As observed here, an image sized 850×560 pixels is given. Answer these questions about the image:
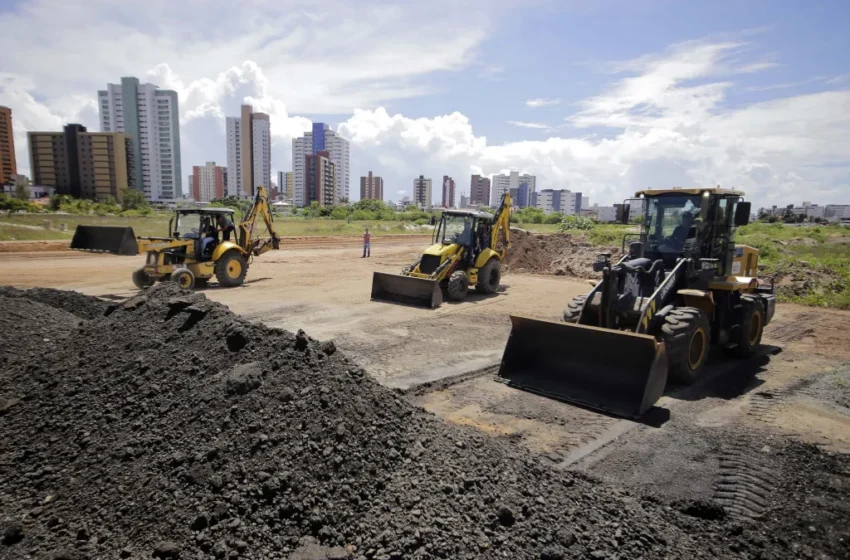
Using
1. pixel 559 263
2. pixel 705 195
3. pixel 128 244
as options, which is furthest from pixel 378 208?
pixel 705 195

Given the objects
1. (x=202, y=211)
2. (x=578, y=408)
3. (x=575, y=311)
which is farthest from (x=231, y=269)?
(x=578, y=408)

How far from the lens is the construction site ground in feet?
15.4

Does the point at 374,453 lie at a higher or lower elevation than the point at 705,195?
lower

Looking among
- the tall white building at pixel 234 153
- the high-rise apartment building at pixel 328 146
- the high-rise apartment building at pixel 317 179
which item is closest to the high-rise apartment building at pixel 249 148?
the tall white building at pixel 234 153

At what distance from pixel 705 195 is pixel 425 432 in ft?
19.0

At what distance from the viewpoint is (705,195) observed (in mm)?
7805

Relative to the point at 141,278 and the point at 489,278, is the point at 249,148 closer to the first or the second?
the point at 141,278

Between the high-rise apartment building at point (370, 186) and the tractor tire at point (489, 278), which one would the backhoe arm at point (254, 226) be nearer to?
the tractor tire at point (489, 278)

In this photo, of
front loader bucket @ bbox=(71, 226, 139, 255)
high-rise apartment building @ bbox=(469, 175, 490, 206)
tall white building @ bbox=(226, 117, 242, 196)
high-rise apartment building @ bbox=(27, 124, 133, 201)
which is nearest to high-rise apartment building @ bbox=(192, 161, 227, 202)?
tall white building @ bbox=(226, 117, 242, 196)

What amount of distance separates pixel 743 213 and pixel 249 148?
11547 centimetres

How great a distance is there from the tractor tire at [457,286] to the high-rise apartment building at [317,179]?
90.2m

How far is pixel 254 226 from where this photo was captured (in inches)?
636

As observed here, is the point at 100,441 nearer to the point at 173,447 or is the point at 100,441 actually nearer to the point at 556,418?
the point at 173,447

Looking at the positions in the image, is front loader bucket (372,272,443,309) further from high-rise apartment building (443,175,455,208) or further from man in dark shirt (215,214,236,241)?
high-rise apartment building (443,175,455,208)
